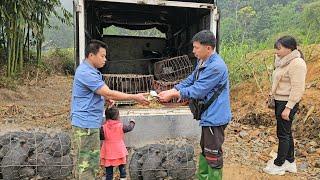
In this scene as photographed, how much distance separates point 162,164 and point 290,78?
1717 millimetres

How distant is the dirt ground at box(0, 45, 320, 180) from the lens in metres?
5.14

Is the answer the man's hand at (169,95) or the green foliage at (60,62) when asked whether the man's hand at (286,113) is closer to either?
the man's hand at (169,95)

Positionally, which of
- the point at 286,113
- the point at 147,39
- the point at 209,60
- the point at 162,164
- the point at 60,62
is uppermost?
the point at 147,39

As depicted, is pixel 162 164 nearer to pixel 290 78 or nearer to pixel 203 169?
pixel 203 169

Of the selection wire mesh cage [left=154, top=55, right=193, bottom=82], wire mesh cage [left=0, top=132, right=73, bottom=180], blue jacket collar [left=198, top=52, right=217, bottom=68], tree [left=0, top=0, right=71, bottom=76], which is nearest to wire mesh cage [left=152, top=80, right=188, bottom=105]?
wire mesh cage [left=154, top=55, right=193, bottom=82]

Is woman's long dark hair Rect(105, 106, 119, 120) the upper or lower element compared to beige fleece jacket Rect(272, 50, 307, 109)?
lower

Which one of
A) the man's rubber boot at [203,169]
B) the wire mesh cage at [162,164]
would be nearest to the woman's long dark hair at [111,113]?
the wire mesh cage at [162,164]

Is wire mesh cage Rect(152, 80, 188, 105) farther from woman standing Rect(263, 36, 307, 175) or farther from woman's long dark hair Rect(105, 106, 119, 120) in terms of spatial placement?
woman's long dark hair Rect(105, 106, 119, 120)

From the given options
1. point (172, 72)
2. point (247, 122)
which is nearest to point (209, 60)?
point (172, 72)

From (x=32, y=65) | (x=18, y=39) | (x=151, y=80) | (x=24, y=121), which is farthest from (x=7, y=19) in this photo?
(x=151, y=80)

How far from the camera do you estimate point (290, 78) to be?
14.6ft

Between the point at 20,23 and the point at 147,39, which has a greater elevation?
the point at 20,23

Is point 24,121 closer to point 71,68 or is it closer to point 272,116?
point 272,116

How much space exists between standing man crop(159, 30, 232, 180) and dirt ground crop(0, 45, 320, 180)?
1.18 m
